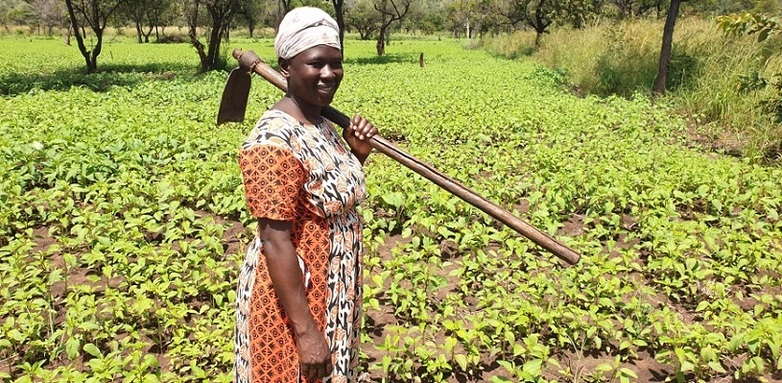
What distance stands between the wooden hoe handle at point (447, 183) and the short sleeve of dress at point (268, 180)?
44 centimetres

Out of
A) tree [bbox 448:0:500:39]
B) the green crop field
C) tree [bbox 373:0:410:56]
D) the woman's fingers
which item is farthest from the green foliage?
tree [bbox 448:0:500:39]

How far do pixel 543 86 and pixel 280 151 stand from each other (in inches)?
504

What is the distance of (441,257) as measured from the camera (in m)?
4.25

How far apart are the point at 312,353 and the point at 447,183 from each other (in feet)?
2.58

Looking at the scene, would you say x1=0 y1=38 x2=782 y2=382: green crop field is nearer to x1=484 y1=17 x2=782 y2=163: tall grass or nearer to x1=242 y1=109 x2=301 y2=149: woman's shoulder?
x1=484 y1=17 x2=782 y2=163: tall grass

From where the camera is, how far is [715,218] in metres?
4.51

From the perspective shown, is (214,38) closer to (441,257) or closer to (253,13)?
(441,257)

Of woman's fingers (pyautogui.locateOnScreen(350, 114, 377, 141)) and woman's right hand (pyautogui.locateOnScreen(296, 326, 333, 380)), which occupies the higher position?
woman's fingers (pyautogui.locateOnScreen(350, 114, 377, 141))

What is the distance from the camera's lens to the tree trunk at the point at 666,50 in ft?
33.3

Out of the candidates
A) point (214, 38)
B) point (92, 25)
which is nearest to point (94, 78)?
point (214, 38)

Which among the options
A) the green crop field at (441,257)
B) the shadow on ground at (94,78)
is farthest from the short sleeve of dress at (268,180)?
the shadow on ground at (94,78)

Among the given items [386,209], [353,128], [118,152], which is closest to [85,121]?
[118,152]

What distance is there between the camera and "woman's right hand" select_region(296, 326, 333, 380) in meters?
1.59

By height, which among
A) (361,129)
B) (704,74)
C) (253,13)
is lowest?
(361,129)
